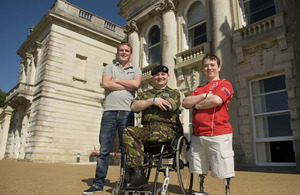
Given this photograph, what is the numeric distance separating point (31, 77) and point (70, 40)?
420cm

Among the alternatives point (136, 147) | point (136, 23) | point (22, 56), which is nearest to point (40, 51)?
point (22, 56)

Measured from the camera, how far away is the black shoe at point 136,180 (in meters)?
2.50

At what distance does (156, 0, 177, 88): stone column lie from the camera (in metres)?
10.6

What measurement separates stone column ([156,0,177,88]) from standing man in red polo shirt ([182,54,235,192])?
24.9 feet

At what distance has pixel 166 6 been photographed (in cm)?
1141

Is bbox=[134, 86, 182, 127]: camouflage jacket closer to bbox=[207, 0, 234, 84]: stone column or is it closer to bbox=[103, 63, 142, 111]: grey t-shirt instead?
bbox=[103, 63, 142, 111]: grey t-shirt

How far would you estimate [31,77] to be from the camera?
17.0 metres

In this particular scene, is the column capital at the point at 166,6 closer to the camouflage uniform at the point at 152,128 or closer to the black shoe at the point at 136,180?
the camouflage uniform at the point at 152,128

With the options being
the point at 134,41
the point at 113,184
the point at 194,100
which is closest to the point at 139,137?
the point at 194,100

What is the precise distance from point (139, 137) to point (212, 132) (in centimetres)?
89

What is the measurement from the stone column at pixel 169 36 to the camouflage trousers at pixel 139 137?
7540mm

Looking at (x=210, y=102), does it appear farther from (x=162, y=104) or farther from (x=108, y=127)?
(x=108, y=127)

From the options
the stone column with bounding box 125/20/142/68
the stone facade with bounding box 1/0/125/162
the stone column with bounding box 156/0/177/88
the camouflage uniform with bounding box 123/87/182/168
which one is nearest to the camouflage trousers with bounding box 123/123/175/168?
the camouflage uniform with bounding box 123/87/182/168

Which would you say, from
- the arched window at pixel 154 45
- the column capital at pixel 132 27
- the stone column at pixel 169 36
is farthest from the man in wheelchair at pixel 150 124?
the column capital at pixel 132 27
